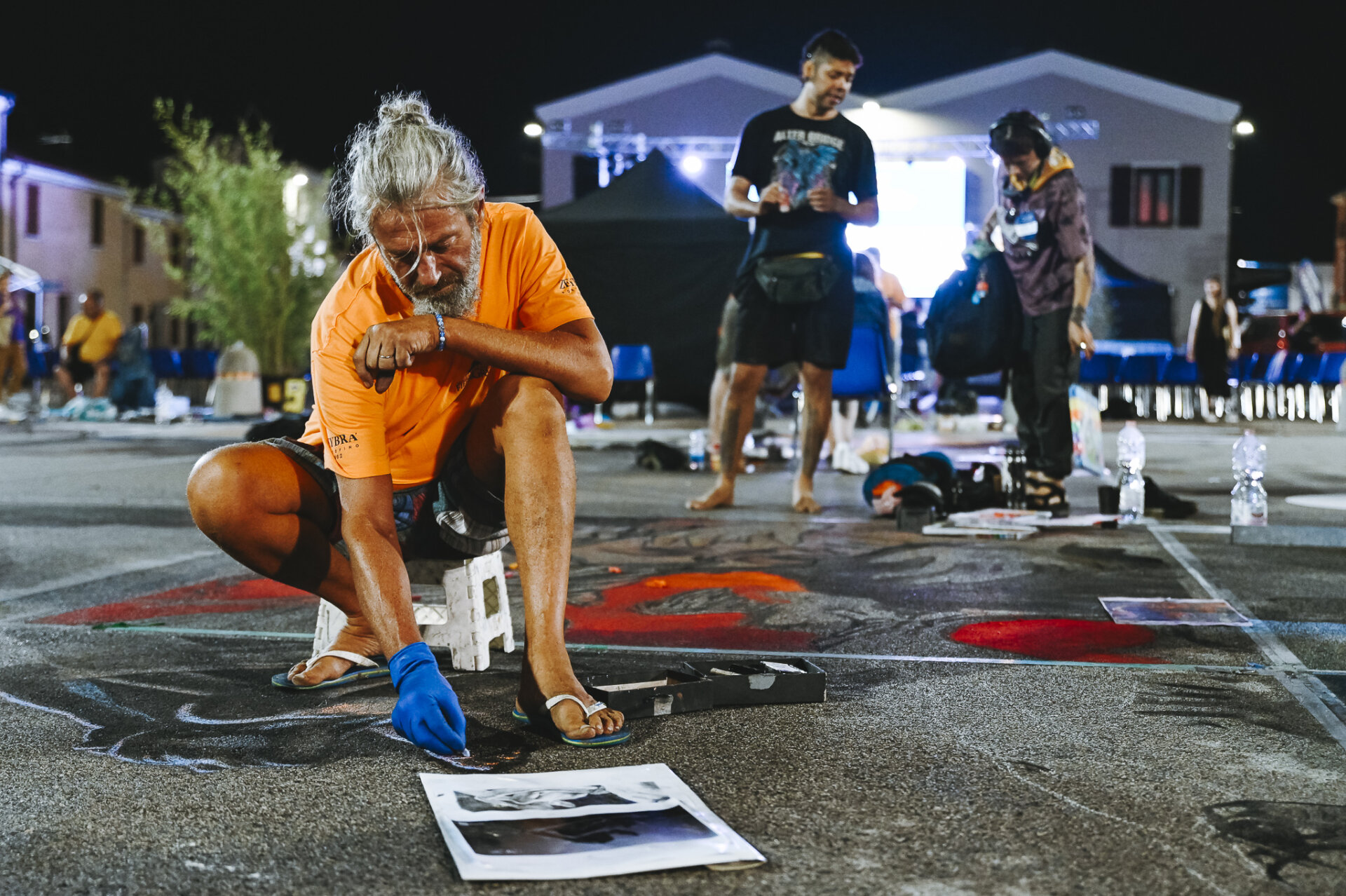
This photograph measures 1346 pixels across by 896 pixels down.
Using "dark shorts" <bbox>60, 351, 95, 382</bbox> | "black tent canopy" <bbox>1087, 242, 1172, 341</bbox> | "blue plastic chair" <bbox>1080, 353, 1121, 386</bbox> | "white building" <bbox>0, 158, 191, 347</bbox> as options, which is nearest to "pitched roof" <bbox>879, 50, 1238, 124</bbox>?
"black tent canopy" <bbox>1087, 242, 1172, 341</bbox>

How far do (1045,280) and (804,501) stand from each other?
4.68ft

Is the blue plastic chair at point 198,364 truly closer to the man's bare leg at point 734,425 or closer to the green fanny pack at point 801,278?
the man's bare leg at point 734,425

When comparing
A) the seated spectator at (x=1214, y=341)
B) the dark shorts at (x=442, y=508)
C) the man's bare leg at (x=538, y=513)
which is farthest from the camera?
the seated spectator at (x=1214, y=341)

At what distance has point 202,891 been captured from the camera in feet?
4.99

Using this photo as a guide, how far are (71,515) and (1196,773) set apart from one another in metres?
5.06

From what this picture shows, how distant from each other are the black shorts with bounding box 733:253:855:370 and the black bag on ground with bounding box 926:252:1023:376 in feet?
1.39

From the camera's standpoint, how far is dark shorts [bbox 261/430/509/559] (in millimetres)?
2557

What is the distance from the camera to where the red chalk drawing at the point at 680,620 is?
3072mm

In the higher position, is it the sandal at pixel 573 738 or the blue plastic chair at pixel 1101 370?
the blue plastic chair at pixel 1101 370

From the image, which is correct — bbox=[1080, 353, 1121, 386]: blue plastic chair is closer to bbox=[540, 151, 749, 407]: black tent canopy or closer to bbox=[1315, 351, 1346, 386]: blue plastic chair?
bbox=[1315, 351, 1346, 386]: blue plastic chair

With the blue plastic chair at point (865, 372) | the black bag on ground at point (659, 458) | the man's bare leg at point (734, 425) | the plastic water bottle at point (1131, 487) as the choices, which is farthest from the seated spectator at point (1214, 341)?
the man's bare leg at point (734, 425)

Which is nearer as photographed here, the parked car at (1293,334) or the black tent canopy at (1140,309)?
the parked car at (1293,334)

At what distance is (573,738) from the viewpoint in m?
2.17

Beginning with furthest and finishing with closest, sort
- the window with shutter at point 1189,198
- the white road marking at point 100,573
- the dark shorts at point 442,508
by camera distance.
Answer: the window with shutter at point 1189,198
the white road marking at point 100,573
the dark shorts at point 442,508
